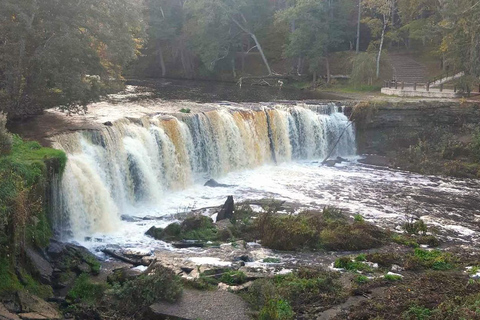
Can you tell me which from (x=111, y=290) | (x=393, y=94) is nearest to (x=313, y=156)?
(x=393, y=94)

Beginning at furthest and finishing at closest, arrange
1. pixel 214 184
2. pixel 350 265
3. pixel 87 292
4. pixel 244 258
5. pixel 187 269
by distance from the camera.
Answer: pixel 214 184 → pixel 244 258 → pixel 350 265 → pixel 187 269 → pixel 87 292

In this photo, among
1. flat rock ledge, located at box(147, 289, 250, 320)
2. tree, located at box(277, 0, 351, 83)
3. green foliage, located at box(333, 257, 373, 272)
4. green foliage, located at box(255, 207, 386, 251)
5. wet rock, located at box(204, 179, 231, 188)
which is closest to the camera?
flat rock ledge, located at box(147, 289, 250, 320)

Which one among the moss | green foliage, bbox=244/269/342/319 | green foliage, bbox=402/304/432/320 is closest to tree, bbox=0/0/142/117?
the moss

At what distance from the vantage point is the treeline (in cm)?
2127

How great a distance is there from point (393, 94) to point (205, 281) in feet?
84.5

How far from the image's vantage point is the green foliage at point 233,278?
12961 millimetres

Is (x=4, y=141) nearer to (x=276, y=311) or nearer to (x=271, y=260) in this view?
(x=271, y=260)

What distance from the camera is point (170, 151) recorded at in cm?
2284

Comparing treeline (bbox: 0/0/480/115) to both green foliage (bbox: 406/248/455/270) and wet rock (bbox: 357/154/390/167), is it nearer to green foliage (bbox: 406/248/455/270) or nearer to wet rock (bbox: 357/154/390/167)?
wet rock (bbox: 357/154/390/167)

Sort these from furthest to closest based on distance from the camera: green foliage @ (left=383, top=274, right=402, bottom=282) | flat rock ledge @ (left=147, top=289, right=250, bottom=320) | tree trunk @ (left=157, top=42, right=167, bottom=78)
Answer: tree trunk @ (left=157, top=42, right=167, bottom=78) → green foliage @ (left=383, top=274, right=402, bottom=282) → flat rock ledge @ (left=147, top=289, right=250, bottom=320)

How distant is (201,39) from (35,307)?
125ft

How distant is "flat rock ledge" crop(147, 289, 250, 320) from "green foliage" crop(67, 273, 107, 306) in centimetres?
135

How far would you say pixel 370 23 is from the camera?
40688 mm

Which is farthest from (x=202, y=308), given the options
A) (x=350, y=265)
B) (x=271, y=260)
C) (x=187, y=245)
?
(x=187, y=245)
